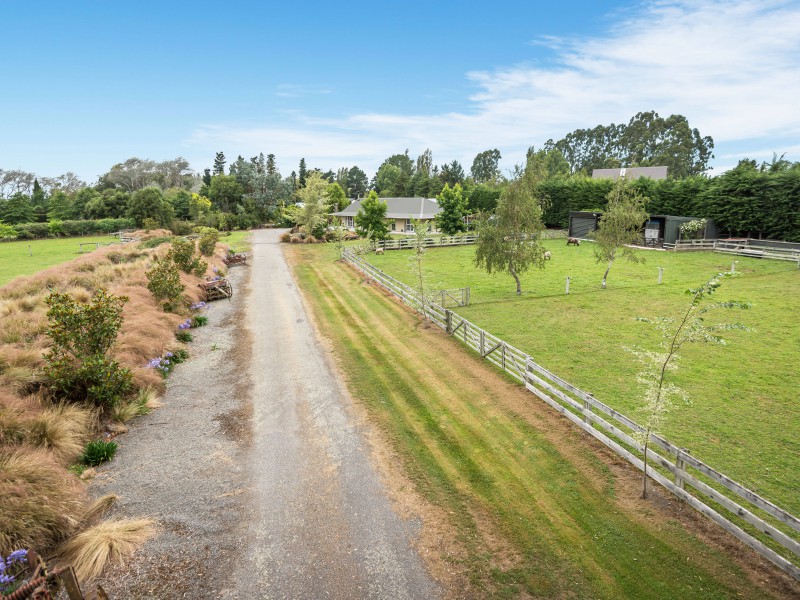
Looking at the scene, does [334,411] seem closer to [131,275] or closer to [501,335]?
[501,335]

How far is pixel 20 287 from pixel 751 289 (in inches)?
1636

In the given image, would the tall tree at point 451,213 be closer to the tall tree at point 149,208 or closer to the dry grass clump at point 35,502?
the tall tree at point 149,208

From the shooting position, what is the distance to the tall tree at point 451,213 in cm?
5512

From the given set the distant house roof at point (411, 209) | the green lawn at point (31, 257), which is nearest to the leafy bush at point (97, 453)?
the green lawn at point (31, 257)

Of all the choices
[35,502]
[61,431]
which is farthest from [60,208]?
[35,502]

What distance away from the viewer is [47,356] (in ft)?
40.1

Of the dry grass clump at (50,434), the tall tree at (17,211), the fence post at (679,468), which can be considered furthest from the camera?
the tall tree at (17,211)

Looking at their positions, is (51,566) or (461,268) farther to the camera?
(461,268)

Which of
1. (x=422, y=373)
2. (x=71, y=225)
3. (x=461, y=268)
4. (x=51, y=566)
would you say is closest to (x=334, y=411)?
(x=422, y=373)

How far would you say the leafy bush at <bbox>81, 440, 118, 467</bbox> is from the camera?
34.8ft

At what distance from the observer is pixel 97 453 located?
1072 cm

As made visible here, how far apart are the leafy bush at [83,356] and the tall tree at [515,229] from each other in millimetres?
18969

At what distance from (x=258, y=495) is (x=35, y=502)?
12.7 ft

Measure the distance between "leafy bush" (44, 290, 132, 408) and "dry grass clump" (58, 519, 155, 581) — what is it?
523 centimetres
